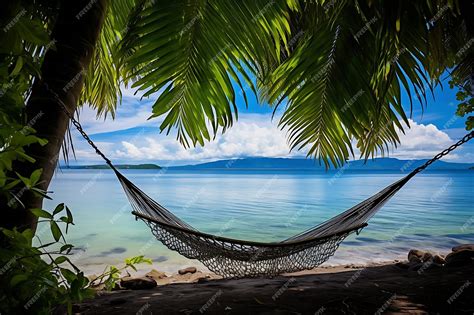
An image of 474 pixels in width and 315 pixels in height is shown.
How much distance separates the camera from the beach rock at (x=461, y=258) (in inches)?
91.0

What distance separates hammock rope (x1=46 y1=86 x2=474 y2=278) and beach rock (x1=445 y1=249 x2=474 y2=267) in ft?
3.57

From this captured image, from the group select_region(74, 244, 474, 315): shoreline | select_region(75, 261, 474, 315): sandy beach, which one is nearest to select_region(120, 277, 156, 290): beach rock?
select_region(74, 244, 474, 315): shoreline

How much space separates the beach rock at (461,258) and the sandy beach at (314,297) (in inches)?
2.9

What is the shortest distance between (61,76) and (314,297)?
4.84ft

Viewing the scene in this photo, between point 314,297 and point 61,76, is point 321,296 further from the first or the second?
point 61,76

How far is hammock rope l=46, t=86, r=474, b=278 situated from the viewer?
1.53 metres

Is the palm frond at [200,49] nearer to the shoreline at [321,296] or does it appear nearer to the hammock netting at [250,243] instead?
the hammock netting at [250,243]

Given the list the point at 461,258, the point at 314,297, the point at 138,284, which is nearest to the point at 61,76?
the point at 314,297

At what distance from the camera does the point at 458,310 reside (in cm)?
151

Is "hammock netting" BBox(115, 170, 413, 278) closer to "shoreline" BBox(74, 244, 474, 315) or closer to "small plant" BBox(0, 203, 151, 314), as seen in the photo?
"shoreline" BBox(74, 244, 474, 315)

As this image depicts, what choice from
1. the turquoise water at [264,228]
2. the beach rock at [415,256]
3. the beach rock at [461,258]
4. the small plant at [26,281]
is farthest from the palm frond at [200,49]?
the turquoise water at [264,228]

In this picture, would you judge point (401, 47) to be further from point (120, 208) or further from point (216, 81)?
point (120, 208)

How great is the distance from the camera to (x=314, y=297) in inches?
70.7

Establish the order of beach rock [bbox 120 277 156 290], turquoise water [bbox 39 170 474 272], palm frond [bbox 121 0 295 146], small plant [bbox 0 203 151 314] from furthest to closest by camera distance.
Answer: turquoise water [bbox 39 170 474 272] → beach rock [bbox 120 277 156 290] → palm frond [bbox 121 0 295 146] → small plant [bbox 0 203 151 314]
